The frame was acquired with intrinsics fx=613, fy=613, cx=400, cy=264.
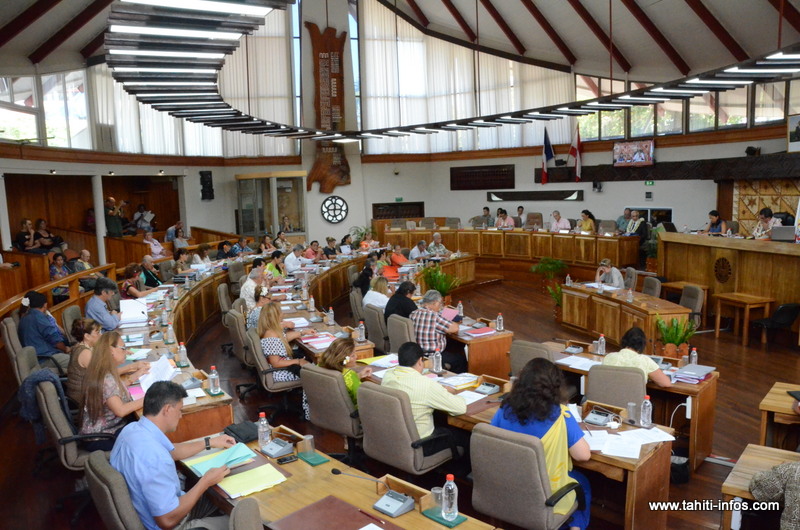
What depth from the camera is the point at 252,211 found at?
20938 mm

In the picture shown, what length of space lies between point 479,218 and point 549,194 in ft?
7.46

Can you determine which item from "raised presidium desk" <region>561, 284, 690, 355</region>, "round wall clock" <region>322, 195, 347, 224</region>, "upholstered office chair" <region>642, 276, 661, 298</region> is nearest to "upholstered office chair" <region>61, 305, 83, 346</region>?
"raised presidium desk" <region>561, 284, 690, 355</region>

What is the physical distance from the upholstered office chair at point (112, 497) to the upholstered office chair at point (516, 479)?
192 centimetres

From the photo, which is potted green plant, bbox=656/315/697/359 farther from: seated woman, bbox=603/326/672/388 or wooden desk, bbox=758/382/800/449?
wooden desk, bbox=758/382/800/449

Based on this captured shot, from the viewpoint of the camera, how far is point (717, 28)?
493 inches

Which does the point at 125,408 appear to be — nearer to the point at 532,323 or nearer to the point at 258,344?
the point at 258,344

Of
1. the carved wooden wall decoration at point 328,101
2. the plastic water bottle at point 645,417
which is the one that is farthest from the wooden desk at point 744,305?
the carved wooden wall decoration at point 328,101

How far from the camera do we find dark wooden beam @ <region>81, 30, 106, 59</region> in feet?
50.5

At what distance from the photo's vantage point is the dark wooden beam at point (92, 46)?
50.5 feet

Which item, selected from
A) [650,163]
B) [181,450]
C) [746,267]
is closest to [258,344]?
[181,450]

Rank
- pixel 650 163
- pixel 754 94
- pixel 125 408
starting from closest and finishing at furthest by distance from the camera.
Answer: pixel 125 408 → pixel 754 94 → pixel 650 163

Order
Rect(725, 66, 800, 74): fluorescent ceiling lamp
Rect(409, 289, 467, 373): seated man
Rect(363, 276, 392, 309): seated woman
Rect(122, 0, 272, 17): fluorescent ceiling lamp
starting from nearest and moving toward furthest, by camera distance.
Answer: Rect(122, 0, 272, 17): fluorescent ceiling lamp → Rect(409, 289, 467, 373): seated man → Rect(725, 66, 800, 74): fluorescent ceiling lamp → Rect(363, 276, 392, 309): seated woman

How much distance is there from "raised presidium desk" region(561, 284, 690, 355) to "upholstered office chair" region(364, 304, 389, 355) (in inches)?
146

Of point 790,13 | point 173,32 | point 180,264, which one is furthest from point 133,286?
point 790,13
